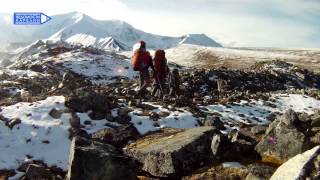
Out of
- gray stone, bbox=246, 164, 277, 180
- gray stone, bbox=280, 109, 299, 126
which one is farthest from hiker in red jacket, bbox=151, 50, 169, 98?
gray stone, bbox=246, 164, 277, 180

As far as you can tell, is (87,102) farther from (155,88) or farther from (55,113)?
(155,88)

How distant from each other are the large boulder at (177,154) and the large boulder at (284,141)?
1.62 metres

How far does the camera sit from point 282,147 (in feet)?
43.6

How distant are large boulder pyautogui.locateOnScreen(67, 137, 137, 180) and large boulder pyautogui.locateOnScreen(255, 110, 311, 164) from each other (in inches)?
155

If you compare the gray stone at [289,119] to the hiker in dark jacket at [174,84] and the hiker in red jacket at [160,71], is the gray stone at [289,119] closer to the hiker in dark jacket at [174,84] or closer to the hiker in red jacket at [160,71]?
the hiker in red jacket at [160,71]

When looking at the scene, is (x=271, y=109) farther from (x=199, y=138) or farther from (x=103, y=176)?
(x=103, y=176)

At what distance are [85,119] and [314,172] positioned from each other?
39.9ft

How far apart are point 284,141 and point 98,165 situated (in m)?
5.35

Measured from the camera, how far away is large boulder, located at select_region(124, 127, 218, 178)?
1260cm

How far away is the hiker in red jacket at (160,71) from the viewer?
26.8 m

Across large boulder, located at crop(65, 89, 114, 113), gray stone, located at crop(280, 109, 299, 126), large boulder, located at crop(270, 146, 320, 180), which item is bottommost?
large boulder, located at crop(65, 89, 114, 113)

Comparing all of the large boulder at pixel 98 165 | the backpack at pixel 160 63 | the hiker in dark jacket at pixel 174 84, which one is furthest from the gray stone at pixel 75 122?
the hiker in dark jacket at pixel 174 84

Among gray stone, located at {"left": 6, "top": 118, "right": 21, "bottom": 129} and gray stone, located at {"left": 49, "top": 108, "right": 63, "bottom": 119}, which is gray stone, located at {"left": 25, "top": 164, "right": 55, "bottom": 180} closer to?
gray stone, located at {"left": 6, "top": 118, "right": 21, "bottom": 129}

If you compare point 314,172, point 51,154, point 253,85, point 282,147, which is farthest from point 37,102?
point 253,85
